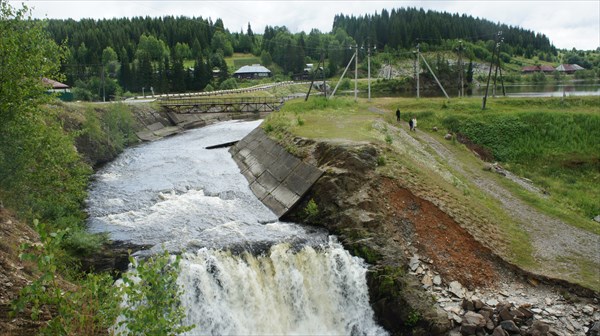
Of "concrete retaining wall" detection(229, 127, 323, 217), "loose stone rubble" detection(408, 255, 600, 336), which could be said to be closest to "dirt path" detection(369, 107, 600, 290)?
"loose stone rubble" detection(408, 255, 600, 336)

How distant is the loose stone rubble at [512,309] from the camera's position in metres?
18.1

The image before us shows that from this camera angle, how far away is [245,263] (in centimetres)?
2067

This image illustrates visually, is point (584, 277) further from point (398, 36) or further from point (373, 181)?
point (398, 36)

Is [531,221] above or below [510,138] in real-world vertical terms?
below

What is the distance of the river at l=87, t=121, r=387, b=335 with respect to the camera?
63.1ft

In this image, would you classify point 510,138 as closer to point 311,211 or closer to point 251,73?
point 311,211

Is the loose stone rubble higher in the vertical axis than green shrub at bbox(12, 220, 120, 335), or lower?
lower

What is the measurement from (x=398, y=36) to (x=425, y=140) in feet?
478

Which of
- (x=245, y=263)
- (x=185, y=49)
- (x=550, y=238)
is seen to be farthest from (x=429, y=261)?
(x=185, y=49)

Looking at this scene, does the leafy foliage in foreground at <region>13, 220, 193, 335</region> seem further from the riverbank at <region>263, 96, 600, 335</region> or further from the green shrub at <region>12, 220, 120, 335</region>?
the riverbank at <region>263, 96, 600, 335</region>

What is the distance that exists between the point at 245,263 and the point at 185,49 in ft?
471

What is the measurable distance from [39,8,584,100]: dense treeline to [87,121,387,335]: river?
54447 millimetres

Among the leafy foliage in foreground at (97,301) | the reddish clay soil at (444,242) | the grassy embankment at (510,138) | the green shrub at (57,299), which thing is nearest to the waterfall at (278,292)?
the reddish clay soil at (444,242)

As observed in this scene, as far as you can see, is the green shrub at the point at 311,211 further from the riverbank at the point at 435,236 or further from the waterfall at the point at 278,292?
the waterfall at the point at 278,292
